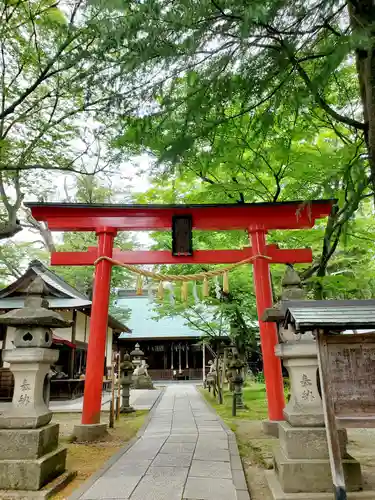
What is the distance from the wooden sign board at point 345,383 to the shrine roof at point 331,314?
206 millimetres

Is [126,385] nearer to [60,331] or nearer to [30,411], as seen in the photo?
[60,331]

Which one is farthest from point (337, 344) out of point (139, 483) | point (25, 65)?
point (25, 65)

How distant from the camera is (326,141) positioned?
8094 millimetres

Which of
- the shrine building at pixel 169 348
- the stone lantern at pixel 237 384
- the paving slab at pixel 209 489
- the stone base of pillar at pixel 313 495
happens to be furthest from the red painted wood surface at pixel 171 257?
the shrine building at pixel 169 348

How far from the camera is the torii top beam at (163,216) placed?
7.94 m

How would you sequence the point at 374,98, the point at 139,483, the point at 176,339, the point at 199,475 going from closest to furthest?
the point at 374,98 < the point at 139,483 < the point at 199,475 < the point at 176,339

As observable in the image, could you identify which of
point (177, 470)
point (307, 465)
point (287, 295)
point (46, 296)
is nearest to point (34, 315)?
point (177, 470)

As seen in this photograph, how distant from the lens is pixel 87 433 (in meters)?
6.84

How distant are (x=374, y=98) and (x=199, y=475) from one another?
509cm

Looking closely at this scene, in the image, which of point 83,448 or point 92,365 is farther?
point 92,365

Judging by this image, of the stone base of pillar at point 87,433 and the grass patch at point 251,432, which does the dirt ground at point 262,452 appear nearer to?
the grass patch at point 251,432

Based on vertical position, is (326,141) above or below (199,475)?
above

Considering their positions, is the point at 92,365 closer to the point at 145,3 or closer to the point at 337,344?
the point at 337,344

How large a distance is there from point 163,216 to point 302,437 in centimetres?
536
